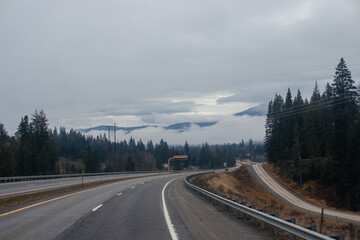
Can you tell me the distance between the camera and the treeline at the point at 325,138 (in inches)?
2030

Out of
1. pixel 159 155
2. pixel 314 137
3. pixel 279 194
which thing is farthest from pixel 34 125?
pixel 159 155

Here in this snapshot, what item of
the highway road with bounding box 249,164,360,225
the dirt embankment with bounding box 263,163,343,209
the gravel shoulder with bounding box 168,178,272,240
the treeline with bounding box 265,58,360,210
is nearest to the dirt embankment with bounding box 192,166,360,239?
the highway road with bounding box 249,164,360,225

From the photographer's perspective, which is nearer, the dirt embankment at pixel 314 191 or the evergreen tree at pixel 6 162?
the dirt embankment at pixel 314 191

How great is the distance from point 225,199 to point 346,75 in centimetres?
5240

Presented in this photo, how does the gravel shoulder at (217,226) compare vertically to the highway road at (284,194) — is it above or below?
above

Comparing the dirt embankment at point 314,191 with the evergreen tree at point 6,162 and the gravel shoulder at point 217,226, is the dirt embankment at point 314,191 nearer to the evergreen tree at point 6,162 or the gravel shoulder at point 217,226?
the gravel shoulder at point 217,226

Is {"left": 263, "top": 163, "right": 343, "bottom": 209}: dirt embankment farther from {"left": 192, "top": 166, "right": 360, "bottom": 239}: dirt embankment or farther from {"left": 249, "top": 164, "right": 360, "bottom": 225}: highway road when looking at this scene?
{"left": 192, "top": 166, "right": 360, "bottom": 239}: dirt embankment

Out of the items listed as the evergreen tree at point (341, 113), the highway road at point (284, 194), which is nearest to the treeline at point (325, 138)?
the evergreen tree at point (341, 113)

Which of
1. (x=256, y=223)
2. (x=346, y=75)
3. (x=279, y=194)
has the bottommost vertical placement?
(x=279, y=194)

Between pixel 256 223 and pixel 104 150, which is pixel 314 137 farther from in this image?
pixel 104 150

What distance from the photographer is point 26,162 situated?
230 ft

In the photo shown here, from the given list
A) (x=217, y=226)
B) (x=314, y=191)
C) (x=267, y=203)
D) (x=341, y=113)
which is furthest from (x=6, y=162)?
(x=217, y=226)

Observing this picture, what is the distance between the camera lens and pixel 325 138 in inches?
2702

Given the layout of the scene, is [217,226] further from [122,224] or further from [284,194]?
[284,194]
